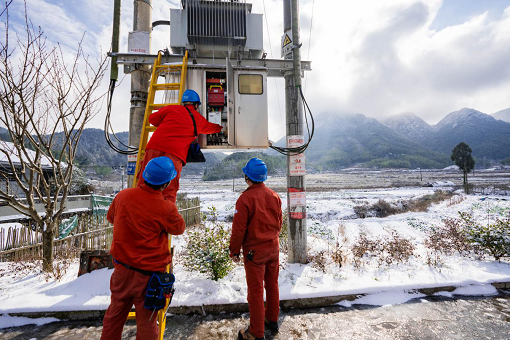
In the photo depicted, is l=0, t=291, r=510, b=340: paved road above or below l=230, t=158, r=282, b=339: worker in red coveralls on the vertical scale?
below

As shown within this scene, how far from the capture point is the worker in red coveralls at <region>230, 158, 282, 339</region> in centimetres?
296

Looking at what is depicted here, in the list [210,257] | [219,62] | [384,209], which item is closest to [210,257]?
[210,257]

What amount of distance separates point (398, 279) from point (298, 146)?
3156 millimetres

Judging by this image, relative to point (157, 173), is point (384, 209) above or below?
below

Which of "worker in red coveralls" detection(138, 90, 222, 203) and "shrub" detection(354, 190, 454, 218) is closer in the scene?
"worker in red coveralls" detection(138, 90, 222, 203)

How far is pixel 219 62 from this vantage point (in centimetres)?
477

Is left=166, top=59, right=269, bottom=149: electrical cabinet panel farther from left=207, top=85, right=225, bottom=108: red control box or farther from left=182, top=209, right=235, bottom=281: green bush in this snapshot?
left=182, top=209, right=235, bottom=281: green bush

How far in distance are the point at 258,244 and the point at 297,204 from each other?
222cm

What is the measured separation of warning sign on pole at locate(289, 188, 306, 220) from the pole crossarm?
2.64 metres

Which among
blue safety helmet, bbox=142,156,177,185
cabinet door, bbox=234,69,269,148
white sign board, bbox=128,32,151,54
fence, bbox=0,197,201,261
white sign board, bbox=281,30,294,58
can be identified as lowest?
fence, bbox=0,197,201,261

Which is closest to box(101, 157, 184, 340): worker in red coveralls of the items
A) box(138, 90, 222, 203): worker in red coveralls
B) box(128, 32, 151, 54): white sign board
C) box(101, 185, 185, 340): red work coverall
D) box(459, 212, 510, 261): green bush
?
box(101, 185, 185, 340): red work coverall

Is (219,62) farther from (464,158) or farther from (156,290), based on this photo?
(464,158)

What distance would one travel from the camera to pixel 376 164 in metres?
162

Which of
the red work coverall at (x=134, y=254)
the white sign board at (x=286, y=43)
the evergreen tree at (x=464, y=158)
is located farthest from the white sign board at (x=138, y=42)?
the evergreen tree at (x=464, y=158)
